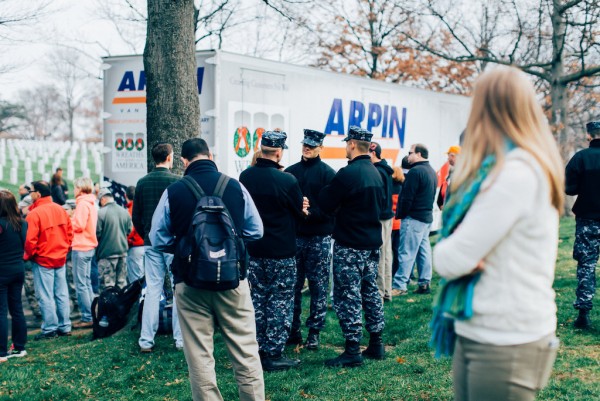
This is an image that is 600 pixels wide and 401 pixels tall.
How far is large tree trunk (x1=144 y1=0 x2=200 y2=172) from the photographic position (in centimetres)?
752

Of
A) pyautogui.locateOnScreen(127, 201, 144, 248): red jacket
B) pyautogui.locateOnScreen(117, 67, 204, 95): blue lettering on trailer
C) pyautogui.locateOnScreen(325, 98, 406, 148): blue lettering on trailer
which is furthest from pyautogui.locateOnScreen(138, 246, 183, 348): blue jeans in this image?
pyautogui.locateOnScreen(325, 98, 406, 148): blue lettering on trailer

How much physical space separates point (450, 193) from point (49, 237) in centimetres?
697

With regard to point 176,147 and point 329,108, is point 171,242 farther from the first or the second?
point 329,108

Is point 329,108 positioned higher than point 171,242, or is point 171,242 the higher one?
point 329,108

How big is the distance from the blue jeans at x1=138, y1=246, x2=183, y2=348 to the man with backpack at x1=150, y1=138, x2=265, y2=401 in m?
2.38

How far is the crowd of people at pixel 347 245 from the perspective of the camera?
231 cm

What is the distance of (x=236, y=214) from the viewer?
4328 millimetres

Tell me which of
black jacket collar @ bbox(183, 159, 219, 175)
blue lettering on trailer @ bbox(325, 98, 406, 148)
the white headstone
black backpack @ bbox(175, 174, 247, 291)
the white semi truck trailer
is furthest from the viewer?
the white headstone

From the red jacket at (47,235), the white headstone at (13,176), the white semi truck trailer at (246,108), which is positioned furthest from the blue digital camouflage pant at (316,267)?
the white headstone at (13,176)

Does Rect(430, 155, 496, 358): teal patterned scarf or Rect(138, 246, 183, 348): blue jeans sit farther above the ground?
Rect(430, 155, 496, 358): teal patterned scarf

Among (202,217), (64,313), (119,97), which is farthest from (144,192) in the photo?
(119,97)

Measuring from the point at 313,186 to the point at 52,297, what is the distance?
408 centimetres

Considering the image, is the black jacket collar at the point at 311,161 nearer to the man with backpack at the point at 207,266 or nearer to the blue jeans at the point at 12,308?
the man with backpack at the point at 207,266

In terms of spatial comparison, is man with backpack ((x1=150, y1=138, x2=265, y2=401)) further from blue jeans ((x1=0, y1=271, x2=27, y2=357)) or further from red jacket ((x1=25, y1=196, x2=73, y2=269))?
red jacket ((x1=25, y1=196, x2=73, y2=269))
